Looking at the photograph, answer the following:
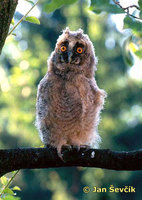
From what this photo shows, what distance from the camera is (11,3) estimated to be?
128 centimetres

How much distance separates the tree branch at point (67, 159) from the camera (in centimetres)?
153

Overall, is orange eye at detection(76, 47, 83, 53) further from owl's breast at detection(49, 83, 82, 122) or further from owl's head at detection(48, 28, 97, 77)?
owl's breast at detection(49, 83, 82, 122)

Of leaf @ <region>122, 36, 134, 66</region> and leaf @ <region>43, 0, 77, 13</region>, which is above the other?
leaf @ <region>122, 36, 134, 66</region>

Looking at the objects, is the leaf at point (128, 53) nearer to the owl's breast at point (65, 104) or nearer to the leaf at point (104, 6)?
the leaf at point (104, 6)

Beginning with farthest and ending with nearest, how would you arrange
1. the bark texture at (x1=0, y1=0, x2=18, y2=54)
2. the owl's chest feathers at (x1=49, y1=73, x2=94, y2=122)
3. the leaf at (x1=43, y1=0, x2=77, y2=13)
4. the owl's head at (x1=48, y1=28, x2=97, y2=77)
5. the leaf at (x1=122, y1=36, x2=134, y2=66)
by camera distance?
the owl's head at (x1=48, y1=28, x2=97, y2=77) → the owl's chest feathers at (x1=49, y1=73, x2=94, y2=122) → the leaf at (x1=122, y1=36, x2=134, y2=66) → the bark texture at (x1=0, y1=0, x2=18, y2=54) → the leaf at (x1=43, y1=0, x2=77, y2=13)

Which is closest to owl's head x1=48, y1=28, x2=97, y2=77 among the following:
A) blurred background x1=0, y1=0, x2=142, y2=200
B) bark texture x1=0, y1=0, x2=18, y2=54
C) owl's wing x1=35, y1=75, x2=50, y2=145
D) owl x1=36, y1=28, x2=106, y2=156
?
owl x1=36, y1=28, x2=106, y2=156

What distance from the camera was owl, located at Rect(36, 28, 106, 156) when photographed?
2320 millimetres

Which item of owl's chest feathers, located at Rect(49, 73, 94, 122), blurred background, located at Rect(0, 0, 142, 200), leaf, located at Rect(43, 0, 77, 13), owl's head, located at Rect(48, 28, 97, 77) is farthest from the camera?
blurred background, located at Rect(0, 0, 142, 200)

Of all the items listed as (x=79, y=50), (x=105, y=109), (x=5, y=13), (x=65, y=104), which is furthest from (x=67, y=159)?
(x=105, y=109)

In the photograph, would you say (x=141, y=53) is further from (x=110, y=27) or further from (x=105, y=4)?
(x=110, y=27)

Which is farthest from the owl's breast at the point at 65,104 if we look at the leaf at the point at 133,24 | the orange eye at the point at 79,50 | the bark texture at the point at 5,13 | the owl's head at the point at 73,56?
the leaf at the point at 133,24

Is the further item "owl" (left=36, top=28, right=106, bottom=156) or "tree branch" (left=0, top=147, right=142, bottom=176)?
"owl" (left=36, top=28, right=106, bottom=156)

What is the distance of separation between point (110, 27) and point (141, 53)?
1210 centimetres

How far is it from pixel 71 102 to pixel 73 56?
0.46 metres
